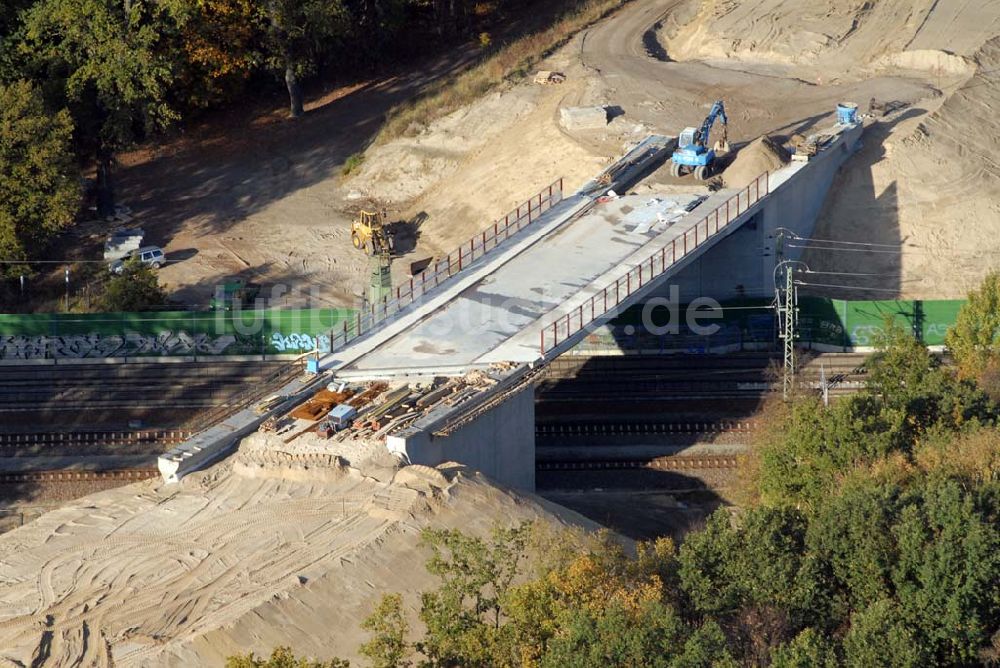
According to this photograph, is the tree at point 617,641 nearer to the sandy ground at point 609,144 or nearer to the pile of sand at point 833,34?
the sandy ground at point 609,144

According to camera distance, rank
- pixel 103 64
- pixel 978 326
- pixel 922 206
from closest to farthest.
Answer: pixel 978 326, pixel 922 206, pixel 103 64

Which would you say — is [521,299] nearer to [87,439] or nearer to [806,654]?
[87,439]

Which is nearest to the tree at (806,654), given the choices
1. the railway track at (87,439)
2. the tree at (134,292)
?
the railway track at (87,439)

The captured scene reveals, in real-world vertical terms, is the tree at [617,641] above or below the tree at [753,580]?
above

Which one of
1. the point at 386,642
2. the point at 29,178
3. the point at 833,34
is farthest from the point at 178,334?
the point at 833,34

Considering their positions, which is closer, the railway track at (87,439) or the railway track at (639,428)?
the railway track at (639,428)

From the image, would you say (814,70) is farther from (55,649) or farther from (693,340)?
(55,649)

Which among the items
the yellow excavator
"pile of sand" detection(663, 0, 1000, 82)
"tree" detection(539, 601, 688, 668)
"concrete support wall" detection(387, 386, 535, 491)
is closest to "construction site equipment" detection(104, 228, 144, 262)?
the yellow excavator
